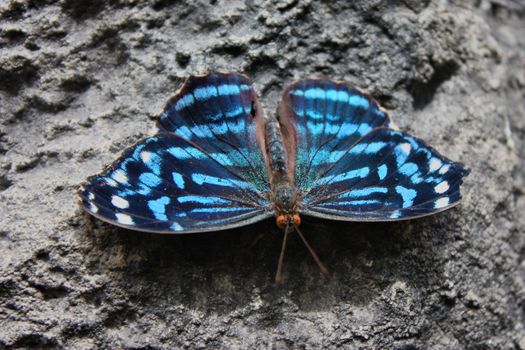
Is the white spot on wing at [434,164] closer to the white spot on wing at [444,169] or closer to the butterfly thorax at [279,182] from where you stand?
the white spot on wing at [444,169]

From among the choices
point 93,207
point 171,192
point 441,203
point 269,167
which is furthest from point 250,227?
point 441,203

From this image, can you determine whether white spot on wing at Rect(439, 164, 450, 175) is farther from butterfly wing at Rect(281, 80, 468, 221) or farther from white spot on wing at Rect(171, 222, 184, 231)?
white spot on wing at Rect(171, 222, 184, 231)

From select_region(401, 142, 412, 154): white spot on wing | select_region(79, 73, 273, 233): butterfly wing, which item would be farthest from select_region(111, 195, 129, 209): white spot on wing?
select_region(401, 142, 412, 154): white spot on wing

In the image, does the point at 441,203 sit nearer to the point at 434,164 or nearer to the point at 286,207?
the point at 434,164

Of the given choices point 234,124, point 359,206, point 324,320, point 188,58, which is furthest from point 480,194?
point 188,58

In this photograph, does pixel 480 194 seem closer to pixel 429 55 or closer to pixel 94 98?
pixel 429 55
